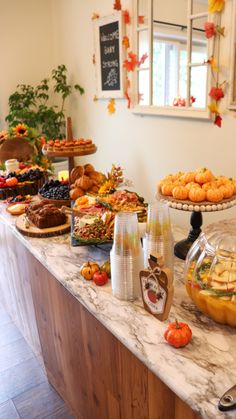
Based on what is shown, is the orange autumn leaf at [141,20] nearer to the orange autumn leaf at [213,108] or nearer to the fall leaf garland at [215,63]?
the fall leaf garland at [215,63]

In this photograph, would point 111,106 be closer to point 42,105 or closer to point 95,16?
point 95,16

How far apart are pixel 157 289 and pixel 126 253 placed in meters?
0.14

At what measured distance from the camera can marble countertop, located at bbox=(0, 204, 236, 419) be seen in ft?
2.34

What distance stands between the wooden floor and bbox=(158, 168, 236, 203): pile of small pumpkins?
119cm

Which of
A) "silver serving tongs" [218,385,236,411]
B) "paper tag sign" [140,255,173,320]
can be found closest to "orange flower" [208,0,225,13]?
"paper tag sign" [140,255,173,320]

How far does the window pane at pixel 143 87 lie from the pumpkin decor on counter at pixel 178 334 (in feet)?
7.54

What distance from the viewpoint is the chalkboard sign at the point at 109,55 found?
2.98 m

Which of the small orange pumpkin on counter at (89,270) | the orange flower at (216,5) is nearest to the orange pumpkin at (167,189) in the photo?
the small orange pumpkin on counter at (89,270)

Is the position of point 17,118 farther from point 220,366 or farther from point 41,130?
point 220,366

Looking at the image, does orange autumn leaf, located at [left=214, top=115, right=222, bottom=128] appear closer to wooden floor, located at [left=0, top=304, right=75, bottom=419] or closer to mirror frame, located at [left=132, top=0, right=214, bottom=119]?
mirror frame, located at [left=132, top=0, right=214, bottom=119]

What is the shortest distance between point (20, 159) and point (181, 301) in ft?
6.52

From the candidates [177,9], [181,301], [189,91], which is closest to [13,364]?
[181,301]

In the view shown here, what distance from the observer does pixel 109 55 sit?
3133 millimetres

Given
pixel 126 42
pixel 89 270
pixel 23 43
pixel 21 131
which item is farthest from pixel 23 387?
pixel 23 43
